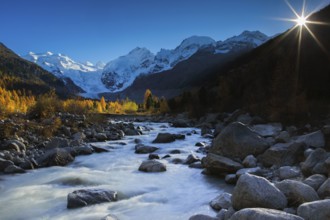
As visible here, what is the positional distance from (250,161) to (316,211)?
6.02m

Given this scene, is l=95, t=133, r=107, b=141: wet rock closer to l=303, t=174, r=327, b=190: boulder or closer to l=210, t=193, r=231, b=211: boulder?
l=210, t=193, r=231, b=211: boulder

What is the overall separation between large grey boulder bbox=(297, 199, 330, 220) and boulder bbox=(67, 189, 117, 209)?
4799 millimetres

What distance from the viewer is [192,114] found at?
170 feet

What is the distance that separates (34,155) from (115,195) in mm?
6672

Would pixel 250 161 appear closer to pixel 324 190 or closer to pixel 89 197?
pixel 324 190

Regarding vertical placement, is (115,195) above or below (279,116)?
below

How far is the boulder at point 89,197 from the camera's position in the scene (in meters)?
8.12

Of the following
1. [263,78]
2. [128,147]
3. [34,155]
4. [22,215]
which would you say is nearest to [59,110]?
[128,147]

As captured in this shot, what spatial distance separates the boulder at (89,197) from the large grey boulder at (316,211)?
15.7ft

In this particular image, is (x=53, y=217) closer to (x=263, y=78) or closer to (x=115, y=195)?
(x=115, y=195)

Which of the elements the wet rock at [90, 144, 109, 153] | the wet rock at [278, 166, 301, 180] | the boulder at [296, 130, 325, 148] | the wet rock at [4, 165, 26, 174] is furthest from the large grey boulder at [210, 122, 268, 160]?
the wet rock at [4, 165, 26, 174]

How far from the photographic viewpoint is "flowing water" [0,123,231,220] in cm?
783

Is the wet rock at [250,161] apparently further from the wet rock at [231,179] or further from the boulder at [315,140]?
the boulder at [315,140]

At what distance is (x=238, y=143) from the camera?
12570mm
